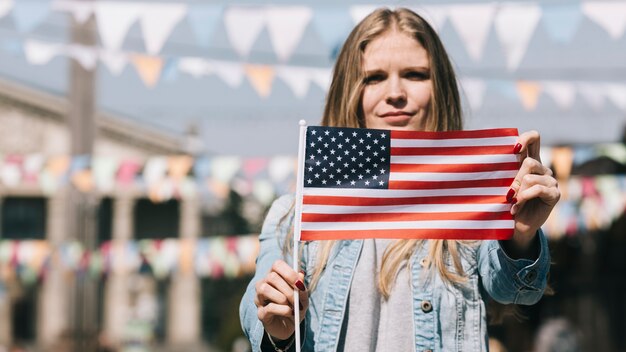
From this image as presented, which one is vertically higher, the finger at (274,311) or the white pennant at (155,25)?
the white pennant at (155,25)

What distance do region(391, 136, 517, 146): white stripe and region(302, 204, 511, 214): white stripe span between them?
14cm

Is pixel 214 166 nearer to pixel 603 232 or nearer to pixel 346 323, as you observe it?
pixel 346 323

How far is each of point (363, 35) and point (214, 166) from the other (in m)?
9.12

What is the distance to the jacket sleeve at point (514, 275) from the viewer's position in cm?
233

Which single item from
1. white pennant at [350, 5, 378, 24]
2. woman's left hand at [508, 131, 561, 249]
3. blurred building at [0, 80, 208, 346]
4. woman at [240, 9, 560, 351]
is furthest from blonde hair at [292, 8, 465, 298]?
blurred building at [0, 80, 208, 346]

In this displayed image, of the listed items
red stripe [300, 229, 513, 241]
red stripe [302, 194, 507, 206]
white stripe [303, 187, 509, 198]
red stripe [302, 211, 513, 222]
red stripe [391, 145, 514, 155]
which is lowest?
red stripe [300, 229, 513, 241]

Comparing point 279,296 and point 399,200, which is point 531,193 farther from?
point 279,296

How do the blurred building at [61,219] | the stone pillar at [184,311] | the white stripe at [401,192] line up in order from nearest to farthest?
the white stripe at [401,192] < the blurred building at [61,219] < the stone pillar at [184,311]

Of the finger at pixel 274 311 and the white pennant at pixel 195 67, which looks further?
the white pennant at pixel 195 67

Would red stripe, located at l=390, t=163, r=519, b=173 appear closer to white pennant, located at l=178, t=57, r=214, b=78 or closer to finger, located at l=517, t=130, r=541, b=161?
finger, located at l=517, t=130, r=541, b=161

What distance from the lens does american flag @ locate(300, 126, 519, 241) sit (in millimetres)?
2400

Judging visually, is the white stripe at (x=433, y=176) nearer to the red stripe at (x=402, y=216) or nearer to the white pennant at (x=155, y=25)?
the red stripe at (x=402, y=216)

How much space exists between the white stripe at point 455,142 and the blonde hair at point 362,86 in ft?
0.47

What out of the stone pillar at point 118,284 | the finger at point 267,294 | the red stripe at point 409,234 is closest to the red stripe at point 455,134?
the red stripe at point 409,234
